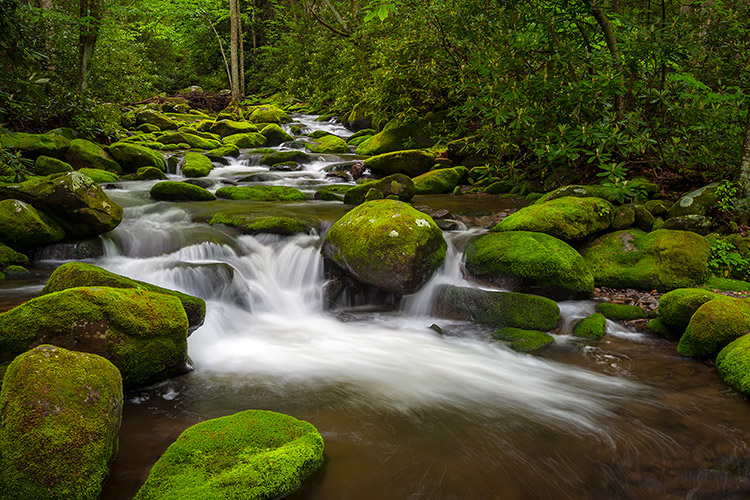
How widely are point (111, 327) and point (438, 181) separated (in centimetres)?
895

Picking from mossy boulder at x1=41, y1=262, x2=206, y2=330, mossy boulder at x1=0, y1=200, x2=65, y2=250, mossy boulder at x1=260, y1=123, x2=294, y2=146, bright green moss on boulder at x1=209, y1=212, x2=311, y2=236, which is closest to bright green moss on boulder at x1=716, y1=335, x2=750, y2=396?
mossy boulder at x1=41, y1=262, x2=206, y2=330

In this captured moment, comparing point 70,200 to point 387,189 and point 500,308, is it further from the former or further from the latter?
point 500,308

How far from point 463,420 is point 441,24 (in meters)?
9.61

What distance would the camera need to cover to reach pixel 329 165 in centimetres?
1411

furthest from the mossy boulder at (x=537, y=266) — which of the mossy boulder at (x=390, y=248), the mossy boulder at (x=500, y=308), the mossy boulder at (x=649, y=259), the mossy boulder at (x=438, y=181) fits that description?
the mossy boulder at (x=438, y=181)

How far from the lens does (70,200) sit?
6.28 m

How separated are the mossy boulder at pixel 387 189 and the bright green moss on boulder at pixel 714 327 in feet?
19.3

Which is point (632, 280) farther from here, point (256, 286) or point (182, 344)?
point (182, 344)

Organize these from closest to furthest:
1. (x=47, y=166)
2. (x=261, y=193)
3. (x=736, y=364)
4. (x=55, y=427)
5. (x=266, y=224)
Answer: (x=55, y=427), (x=736, y=364), (x=266, y=224), (x=47, y=166), (x=261, y=193)

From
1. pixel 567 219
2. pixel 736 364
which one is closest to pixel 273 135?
pixel 567 219

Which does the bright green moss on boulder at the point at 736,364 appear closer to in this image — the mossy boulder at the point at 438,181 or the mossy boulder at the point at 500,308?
the mossy boulder at the point at 500,308

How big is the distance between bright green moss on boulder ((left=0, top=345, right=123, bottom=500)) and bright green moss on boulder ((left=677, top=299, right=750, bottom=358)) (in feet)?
17.2

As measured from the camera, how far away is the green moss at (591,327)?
543cm

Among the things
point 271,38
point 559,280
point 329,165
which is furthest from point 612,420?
point 271,38
